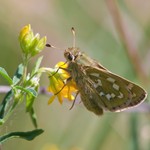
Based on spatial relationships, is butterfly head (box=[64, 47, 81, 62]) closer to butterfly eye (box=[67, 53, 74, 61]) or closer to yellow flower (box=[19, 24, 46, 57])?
butterfly eye (box=[67, 53, 74, 61])

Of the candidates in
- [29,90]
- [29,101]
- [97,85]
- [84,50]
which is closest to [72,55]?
[97,85]

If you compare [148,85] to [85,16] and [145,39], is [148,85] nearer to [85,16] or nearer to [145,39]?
[145,39]

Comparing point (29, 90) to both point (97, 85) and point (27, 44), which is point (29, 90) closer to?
point (27, 44)

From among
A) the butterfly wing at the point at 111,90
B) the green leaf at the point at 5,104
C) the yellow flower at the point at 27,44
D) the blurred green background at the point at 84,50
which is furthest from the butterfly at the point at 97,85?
the blurred green background at the point at 84,50

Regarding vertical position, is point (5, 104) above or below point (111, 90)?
below

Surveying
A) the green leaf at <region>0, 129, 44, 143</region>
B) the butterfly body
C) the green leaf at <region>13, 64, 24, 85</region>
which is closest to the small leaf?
the green leaf at <region>13, 64, 24, 85</region>

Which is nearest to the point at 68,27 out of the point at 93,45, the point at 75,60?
the point at 93,45
